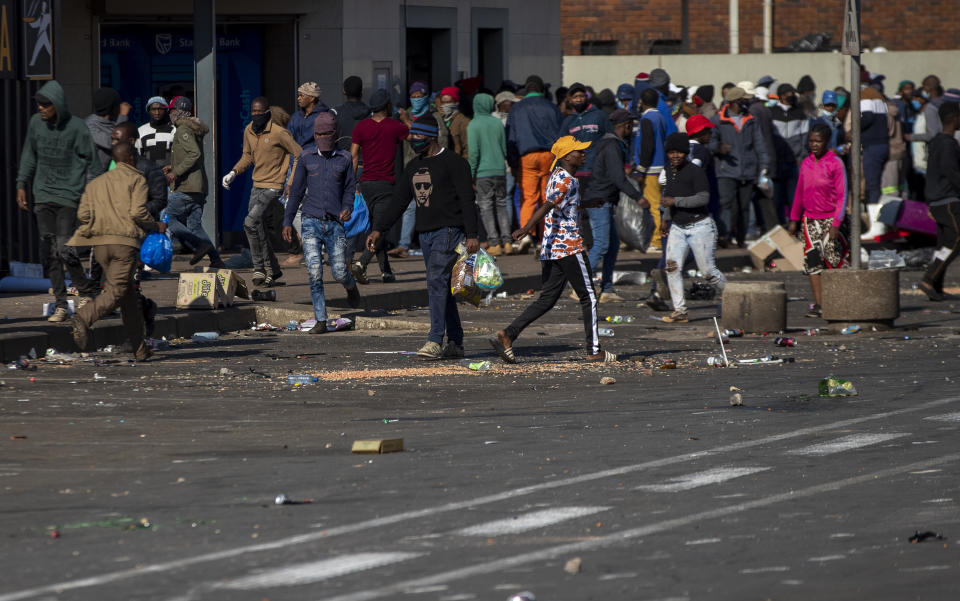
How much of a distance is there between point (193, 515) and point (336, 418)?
3.10 meters

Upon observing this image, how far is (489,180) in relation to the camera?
75.5 feet

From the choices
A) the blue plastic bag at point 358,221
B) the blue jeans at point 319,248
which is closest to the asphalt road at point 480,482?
the blue jeans at point 319,248

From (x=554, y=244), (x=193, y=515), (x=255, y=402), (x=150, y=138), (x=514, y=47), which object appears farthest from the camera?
(x=514, y=47)

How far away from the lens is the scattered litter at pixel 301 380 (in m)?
12.2

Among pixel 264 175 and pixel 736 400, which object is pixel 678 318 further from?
pixel 736 400

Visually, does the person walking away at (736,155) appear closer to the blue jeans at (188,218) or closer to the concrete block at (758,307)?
the blue jeans at (188,218)

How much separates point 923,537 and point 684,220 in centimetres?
968

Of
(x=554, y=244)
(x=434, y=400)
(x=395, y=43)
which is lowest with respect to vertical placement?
(x=434, y=400)

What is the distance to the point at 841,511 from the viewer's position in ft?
24.7

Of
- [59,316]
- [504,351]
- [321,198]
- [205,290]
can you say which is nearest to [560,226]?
[504,351]

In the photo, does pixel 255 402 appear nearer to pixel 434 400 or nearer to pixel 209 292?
pixel 434 400

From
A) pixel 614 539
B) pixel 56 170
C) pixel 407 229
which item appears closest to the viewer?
pixel 614 539

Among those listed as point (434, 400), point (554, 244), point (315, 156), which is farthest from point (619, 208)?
point (434, 400)

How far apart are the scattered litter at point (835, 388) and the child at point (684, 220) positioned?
4.83 metres
